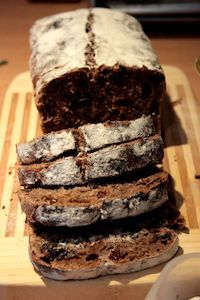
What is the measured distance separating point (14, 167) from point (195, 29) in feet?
5.09

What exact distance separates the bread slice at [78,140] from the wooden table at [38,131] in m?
0.28

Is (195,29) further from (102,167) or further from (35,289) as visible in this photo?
(35,289)

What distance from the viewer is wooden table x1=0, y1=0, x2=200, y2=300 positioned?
1.61 m

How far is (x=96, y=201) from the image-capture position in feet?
5.26

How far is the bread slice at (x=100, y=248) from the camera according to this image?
157 cm

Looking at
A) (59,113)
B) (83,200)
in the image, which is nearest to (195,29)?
(59,113)

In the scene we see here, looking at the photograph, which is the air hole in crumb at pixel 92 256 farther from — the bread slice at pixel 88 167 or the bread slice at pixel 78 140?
the bread slice at pixel 78 140

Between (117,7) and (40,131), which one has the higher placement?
(117,7)

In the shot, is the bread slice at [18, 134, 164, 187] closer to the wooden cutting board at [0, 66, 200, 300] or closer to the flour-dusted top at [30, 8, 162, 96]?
the wooden cutting board at [0, 66, 200, 300]

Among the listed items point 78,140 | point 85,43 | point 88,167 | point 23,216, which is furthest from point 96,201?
point 85,43

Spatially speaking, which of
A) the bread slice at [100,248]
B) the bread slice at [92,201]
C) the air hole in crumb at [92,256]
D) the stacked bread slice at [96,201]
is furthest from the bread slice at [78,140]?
the air hole in crumb at [92,256]

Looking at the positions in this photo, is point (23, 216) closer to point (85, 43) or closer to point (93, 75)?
point (93, 75)

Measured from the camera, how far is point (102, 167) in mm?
1670

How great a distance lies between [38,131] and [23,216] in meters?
0.54
